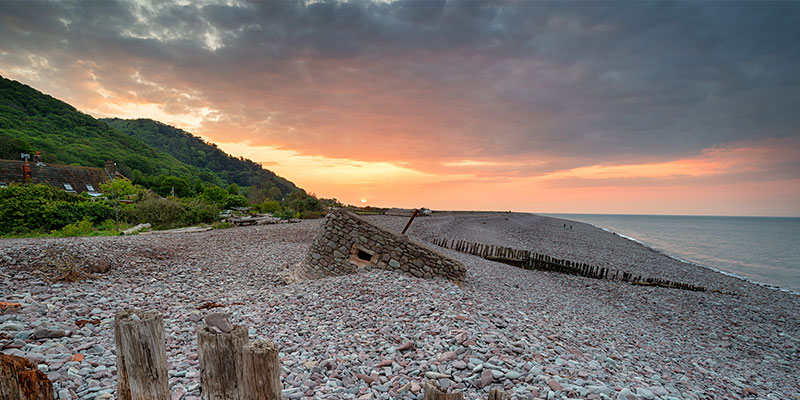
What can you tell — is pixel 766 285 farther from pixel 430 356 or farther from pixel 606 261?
pixel 430 356

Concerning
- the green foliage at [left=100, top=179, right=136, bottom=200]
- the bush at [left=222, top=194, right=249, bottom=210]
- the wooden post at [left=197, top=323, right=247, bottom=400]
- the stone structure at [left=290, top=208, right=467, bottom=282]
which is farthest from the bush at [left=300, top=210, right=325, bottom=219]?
the wooden post at [left=197, top=323, right=247, bottom=400]

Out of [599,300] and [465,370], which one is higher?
[465,370]

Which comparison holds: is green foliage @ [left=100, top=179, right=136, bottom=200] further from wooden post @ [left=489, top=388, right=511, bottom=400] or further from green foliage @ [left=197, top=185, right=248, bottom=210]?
wooden post @ [left=489, top=388, right=511, bottom=400]

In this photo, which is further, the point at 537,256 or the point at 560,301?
the point at 537,256

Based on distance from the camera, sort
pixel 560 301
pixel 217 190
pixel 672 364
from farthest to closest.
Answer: pixel 217 190
pixel 560 301
pixel 672 364

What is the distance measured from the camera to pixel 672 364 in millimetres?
7500

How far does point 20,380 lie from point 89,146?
3600 inches

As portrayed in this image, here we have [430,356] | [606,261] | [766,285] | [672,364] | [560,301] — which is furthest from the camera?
[606,261]

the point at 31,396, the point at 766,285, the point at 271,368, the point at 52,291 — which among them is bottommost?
the point at 766,285

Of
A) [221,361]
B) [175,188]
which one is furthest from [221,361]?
[175,188]

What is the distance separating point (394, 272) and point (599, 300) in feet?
32.0

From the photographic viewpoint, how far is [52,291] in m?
7.59

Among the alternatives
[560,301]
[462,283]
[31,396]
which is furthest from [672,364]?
[31,396]

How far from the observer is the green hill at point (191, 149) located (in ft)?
328
